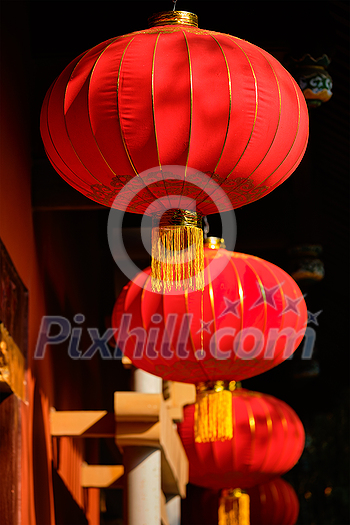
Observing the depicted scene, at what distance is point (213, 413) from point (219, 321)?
39cm

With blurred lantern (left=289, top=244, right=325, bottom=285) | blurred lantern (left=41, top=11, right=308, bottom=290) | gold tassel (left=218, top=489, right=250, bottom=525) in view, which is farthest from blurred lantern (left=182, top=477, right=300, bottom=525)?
blurred lantern (left=41, top=11, right=308, bottom=290)

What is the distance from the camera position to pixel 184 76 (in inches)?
72.2

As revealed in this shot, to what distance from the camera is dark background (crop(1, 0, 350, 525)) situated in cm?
353

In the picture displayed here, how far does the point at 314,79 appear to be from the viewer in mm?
3346

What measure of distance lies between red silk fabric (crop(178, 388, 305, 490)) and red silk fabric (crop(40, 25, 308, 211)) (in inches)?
107

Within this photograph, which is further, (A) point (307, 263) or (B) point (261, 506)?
(B) point (261, 506)

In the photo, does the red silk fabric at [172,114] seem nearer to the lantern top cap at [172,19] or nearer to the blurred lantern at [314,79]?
the lantern top cap at [172,19]

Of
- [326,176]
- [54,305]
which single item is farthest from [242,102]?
[326,176]

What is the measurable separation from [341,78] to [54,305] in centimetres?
197

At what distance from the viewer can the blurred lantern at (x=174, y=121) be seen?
6.00 ft

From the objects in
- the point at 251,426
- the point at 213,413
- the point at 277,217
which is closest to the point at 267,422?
the point at 251,426

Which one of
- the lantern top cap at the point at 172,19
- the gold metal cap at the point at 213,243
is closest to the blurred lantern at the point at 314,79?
the gold metal cap at the point at 213,243

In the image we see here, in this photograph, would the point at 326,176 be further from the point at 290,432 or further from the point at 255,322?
the point at 255,322

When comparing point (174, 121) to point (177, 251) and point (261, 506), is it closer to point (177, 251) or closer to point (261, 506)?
point (177, 251)
